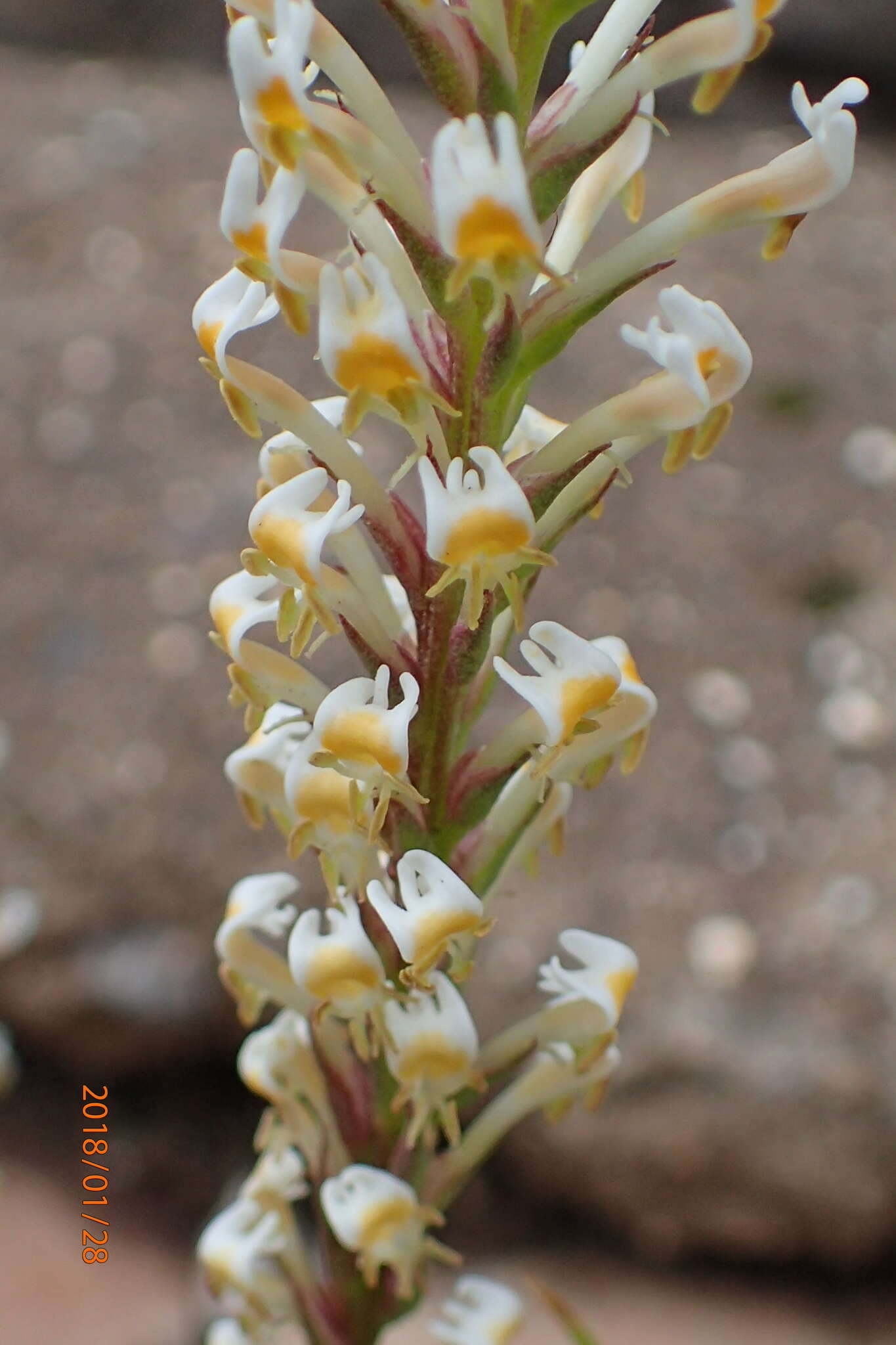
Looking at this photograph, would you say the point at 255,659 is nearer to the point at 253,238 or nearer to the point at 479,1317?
the point at 253,238

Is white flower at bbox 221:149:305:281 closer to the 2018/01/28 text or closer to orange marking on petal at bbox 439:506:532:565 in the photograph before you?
orange marking on petal at bbox 439:506:532:565

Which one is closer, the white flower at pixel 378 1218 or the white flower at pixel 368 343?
the white flower at pixel 368 343

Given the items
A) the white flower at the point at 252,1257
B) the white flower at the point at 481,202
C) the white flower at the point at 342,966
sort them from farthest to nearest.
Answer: the white flower at the point at 252,1257 → the white flower at the point at 342,966 → the white flower at the point at 481,202

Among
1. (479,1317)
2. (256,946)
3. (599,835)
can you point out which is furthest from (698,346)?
(599,835)

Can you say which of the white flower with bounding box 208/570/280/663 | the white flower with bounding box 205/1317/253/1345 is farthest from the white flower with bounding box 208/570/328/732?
the white flower with bounding box 205/1317/253/1345

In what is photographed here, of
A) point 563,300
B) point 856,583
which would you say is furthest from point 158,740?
point 563,300

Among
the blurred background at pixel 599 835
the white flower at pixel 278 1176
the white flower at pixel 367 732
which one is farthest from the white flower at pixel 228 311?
the blurred background at pixel 599 835

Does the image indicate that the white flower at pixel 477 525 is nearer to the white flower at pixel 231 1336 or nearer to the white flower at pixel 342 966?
the white flower at pixel 342 966
